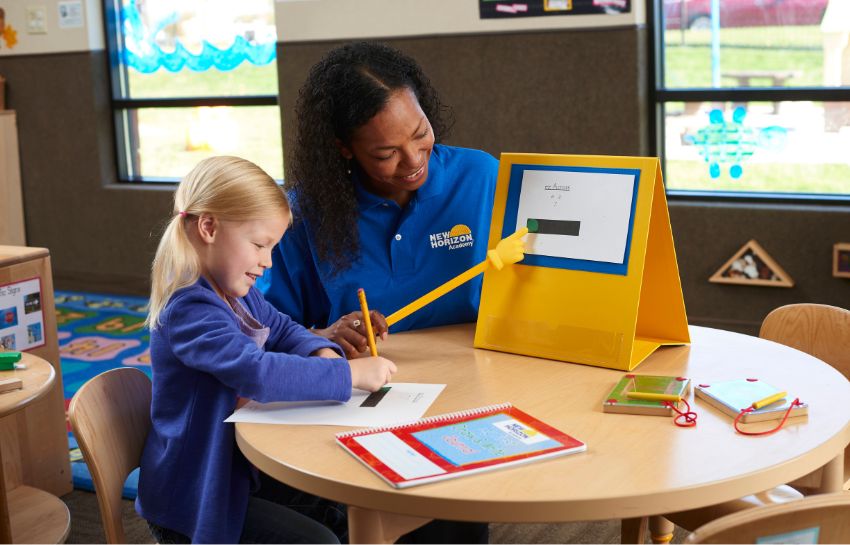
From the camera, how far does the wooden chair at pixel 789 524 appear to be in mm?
998

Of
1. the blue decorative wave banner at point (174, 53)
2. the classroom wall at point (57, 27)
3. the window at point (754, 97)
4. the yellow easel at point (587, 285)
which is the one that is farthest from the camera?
the classroom wall at point (57, 27)

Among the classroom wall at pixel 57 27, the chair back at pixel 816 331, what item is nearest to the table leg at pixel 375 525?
the chair back at pixel 816 331

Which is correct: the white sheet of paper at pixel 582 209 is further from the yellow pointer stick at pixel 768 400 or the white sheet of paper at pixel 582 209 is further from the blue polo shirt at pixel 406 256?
the yellow pointer stick at pixel 768 400

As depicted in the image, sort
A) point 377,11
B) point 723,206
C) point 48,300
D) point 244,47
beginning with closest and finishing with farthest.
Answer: point 48,300 → point 723,206 → point 377,11 → point 244,47

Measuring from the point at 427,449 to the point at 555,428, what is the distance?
19 cm

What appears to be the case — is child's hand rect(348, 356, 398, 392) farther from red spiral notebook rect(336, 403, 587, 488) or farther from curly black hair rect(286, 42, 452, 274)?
curly black hair rect(286, 42, 452, 274)

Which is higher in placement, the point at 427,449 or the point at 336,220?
the point at 336,220

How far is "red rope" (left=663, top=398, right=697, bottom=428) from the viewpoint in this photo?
140 centimetres

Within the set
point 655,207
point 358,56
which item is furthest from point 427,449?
point 358,56

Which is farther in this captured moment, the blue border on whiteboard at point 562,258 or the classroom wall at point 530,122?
the classroom wall at point 530,122

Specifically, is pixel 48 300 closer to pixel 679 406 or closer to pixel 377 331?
pixel 377 331

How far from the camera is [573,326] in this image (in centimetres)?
172

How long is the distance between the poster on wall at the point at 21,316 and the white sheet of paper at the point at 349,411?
4.56ft

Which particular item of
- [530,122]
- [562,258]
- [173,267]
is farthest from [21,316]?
[530,122]
